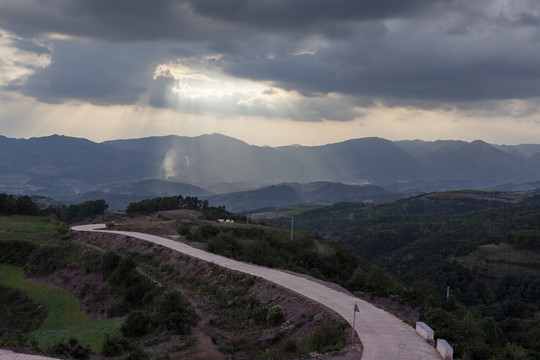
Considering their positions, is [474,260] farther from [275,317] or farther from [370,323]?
[370,323]

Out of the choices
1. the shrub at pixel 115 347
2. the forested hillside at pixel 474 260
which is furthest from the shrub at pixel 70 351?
the forested hillside at pixel 474 260

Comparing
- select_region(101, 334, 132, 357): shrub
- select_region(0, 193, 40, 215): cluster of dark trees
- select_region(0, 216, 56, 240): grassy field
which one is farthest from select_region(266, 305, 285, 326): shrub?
select_region(0, 193, 40, 215): cluster of dark trees

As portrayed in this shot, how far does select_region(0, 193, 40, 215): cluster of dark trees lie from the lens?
3457 inches

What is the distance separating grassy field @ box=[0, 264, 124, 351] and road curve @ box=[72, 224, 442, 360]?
37.7 feet

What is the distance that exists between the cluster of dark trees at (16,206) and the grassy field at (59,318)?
144ft

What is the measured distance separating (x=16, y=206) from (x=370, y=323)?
88701 mm

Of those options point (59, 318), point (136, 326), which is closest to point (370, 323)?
point (136, 326)

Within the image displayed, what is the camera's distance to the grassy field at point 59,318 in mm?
28047

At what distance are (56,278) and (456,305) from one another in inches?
1536

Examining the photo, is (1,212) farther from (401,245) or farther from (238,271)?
(401,245)

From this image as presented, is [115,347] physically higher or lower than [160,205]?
lower

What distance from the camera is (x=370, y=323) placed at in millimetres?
22172

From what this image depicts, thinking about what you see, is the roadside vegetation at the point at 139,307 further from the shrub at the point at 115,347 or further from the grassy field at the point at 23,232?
the grassy field at the point at 23,232

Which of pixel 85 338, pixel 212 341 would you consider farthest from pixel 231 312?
pixel 85 338
